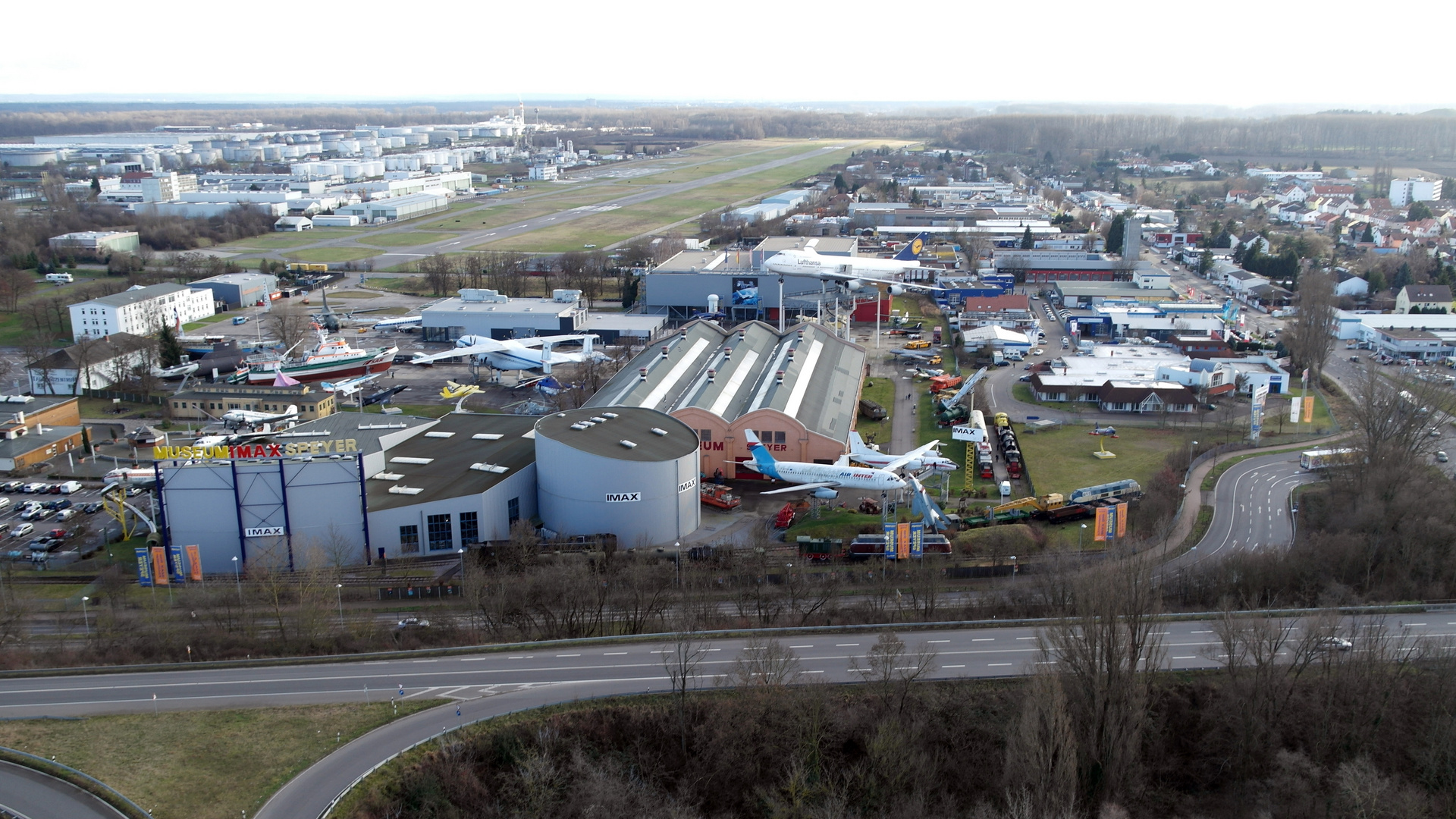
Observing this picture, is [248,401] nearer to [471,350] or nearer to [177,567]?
[471,350]

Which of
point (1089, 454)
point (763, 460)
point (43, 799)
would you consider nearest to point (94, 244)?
point (763, 460)

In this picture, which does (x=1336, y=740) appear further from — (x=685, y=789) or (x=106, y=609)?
(x=106, y=609)

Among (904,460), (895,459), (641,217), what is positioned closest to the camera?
(904,460)

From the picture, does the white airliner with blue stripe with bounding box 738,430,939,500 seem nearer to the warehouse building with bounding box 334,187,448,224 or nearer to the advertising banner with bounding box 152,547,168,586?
the advertising banner with bounding box 152,547,168,586

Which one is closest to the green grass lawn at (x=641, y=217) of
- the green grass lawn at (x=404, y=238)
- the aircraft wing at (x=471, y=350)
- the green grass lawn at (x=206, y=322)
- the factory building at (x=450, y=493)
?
the green grass lawn at (x=404, y=238)

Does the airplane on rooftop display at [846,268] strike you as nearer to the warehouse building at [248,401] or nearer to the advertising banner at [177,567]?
the warehouse building at [248,401]

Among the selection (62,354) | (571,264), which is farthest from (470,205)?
(62,354)

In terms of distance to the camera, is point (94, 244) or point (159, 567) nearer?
point (159, 567)
